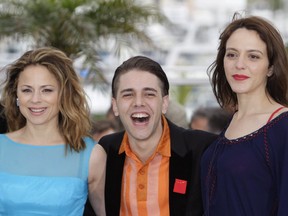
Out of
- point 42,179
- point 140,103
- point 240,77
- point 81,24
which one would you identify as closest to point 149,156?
point 140,103

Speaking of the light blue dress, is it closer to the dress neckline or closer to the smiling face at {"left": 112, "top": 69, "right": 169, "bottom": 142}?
the smiling face at {"left": 112, "top": 69, "right": 169, "bottom": 142}

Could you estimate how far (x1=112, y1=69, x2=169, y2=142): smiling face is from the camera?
143 inches

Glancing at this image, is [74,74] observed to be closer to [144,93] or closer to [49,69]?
[49,69]

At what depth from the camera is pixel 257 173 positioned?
10.2 ft

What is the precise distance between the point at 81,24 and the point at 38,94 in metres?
3.30

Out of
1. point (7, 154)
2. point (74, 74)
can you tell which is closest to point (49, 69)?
point (74, 74)

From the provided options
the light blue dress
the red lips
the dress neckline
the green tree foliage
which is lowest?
the light blue dress

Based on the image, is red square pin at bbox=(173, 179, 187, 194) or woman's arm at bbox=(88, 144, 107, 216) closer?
red square pin at bbox=(173, 179, 187, 194)

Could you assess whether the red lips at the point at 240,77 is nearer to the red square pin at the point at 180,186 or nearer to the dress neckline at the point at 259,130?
the dress neckline at the point at 259,130

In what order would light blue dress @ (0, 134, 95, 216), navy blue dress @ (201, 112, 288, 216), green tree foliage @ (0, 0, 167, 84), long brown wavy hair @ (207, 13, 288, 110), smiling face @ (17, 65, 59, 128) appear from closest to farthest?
1. navy blue dress @ (201, 112, 288, 216)
2. long brown wavy hair @ (207, 13, 288, 110)
3. light blue dress @ (0, 134, 95, 216)
4. smiling face @ (17, 65, 59, 128)
5. green tree foliage @ (0, 0, 167, 84)

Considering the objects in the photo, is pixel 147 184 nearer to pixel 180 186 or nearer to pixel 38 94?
pixel 180 186

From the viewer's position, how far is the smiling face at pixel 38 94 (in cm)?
376

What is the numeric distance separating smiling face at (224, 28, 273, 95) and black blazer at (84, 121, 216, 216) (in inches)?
20.3

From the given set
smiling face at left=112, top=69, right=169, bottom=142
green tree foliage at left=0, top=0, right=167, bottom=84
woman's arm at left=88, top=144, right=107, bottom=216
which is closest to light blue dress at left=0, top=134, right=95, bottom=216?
woman's arm at left=88, top=144, right=107, bottom=216
